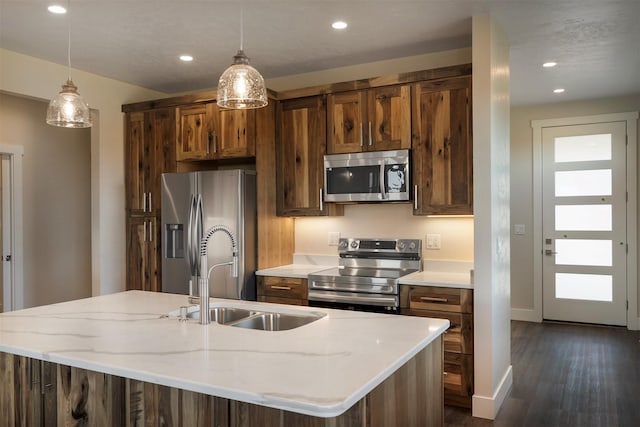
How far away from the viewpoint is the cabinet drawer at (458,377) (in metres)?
3.24

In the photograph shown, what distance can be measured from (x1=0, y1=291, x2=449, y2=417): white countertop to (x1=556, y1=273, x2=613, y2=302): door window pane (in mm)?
4356

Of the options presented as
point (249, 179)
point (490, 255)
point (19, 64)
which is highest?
point (19, 64)

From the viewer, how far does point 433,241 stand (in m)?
3.93

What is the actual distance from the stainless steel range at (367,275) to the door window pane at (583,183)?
272cm

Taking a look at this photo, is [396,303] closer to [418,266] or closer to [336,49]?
[418,266]

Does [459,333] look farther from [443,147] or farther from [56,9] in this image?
[56,9]

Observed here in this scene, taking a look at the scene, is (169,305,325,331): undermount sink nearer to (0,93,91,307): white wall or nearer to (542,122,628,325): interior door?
(0,93,91,307): white wall

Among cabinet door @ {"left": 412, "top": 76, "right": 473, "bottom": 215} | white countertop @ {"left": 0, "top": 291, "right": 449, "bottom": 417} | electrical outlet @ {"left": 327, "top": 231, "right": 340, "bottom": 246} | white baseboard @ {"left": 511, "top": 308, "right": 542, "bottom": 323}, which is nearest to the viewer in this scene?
white countertop @ {"left": 0, "top": 291, "right": 449, "bottom": 417}

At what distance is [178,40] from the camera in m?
3.55

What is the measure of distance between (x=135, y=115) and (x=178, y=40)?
4.35 feet

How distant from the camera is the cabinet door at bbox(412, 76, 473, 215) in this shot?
3436 mm

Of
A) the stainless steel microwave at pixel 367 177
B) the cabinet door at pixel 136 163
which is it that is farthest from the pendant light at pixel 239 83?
the cabinet door at pixel 136 163

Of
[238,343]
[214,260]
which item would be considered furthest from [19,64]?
[238,343]

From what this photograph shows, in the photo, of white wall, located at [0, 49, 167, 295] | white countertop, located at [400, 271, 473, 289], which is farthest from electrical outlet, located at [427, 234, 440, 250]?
white wall, located at [0, 49, 167, 295]
